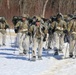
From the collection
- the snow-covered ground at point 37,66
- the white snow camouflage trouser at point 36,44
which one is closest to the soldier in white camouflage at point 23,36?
the snow-covered ground at point 37,66

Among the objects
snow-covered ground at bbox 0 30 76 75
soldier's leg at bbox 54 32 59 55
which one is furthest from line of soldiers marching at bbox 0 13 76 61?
snow-covered ground at bbox 0 30 76 75

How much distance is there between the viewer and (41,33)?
62.9 feet

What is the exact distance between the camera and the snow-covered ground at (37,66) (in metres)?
16.1

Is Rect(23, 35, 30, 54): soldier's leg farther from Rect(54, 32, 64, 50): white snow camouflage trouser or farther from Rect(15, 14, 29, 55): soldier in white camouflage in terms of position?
Rect(54, 32, 64, 50): white snow camouflage trouser

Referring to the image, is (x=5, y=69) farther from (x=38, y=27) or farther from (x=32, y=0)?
(x=32, y=0)

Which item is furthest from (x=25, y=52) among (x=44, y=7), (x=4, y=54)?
(x=44, y=7)

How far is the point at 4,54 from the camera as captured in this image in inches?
881

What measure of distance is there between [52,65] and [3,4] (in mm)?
33711

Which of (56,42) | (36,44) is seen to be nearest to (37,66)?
(36,44)

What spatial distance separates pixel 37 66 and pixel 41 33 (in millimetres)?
2150

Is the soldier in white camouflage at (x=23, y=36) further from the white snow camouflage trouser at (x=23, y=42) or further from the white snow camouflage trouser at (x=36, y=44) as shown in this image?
the white snow camouflage trouser at (x=36, y=44)

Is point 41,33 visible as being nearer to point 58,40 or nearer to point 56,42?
point 56,42

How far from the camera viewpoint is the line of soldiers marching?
1916 cm

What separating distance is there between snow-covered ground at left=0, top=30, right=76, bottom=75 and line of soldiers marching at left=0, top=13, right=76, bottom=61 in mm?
644
